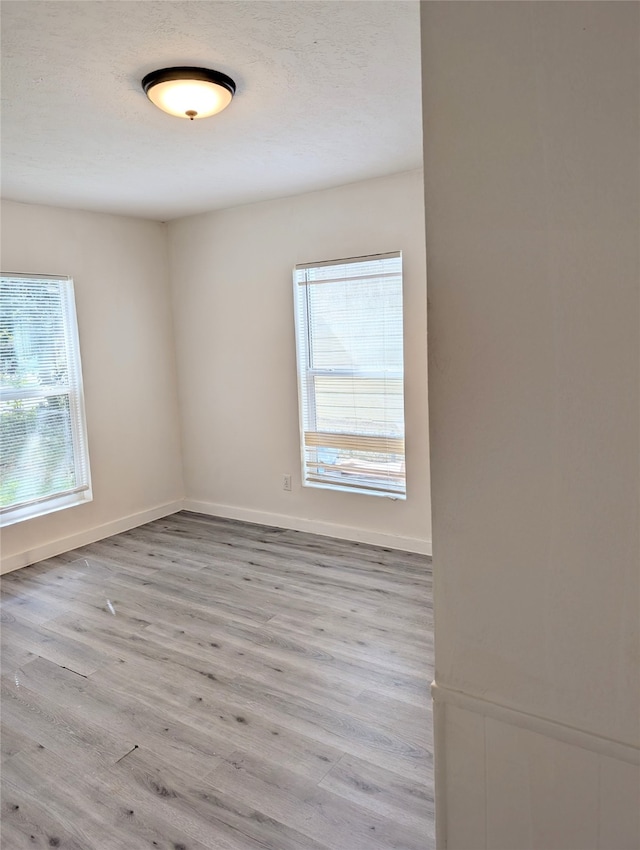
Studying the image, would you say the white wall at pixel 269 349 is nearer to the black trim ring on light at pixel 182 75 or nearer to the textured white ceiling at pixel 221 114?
the textured white ceiling at pixel 221 114

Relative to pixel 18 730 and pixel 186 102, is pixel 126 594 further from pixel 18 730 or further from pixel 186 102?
pixel 186 102

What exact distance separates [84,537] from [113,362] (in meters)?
1.33

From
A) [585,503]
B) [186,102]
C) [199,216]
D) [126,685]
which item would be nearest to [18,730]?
[126,685]

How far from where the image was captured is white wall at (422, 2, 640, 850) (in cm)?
69

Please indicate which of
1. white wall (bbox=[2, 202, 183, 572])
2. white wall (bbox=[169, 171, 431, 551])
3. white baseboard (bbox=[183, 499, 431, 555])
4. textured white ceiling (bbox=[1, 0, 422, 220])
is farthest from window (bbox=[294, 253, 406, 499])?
white wall (bbox=[2, 202, 183, 572])

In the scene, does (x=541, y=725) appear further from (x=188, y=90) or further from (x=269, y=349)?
(x=269, y=349)

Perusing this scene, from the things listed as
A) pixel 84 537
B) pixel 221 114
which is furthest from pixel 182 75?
pixel 84 537

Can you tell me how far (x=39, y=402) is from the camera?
3928mm

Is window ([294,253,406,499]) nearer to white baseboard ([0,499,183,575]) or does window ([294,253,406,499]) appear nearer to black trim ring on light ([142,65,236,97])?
white baseboard ([0,499,183,575])

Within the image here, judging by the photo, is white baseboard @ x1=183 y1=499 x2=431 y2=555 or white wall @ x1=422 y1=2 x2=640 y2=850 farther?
white baseboard @ x1=183 y1=499 x2=431 y2=555

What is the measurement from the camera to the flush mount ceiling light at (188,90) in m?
2.07

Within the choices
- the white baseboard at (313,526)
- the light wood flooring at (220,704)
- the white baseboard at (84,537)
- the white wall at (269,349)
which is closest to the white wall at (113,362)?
the white baseboard at (84,537)

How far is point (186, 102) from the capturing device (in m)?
2.18

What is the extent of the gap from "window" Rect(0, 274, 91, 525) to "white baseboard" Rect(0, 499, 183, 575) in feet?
0.80
